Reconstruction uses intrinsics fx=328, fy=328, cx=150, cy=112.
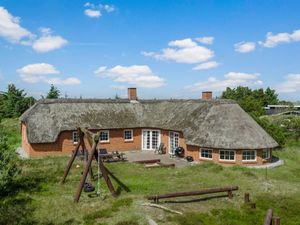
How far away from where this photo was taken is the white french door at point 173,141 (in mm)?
30531

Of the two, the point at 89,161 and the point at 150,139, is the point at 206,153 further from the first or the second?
the point at 89,161

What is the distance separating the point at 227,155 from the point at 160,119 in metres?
9.23

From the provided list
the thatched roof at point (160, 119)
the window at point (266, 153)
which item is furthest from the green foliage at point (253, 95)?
the window at point (266, 153)

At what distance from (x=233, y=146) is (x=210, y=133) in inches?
91.3

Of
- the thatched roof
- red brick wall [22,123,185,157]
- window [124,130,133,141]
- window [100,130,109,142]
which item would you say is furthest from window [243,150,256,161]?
window [100,130,109,142]

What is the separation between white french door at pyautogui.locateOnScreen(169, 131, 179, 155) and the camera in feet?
100

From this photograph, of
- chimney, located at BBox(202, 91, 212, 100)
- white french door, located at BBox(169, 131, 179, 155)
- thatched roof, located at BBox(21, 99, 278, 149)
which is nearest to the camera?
thatched roof, located at BBox(21, 99, 278, 149)

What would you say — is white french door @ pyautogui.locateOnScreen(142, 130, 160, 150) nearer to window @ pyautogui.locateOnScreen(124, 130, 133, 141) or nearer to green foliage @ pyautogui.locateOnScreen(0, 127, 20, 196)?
window @ pyautogui.locateOnScreen(124, 130, 133, 141)

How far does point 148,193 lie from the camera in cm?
1795

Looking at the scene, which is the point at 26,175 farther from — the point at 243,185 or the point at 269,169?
the point at 269,169

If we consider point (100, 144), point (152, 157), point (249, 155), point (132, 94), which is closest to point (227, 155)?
point (249, 155)

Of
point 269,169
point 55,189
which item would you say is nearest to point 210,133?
point 269,169

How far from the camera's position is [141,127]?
33781mm

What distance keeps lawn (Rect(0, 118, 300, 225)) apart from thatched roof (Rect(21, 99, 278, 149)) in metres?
2.55
